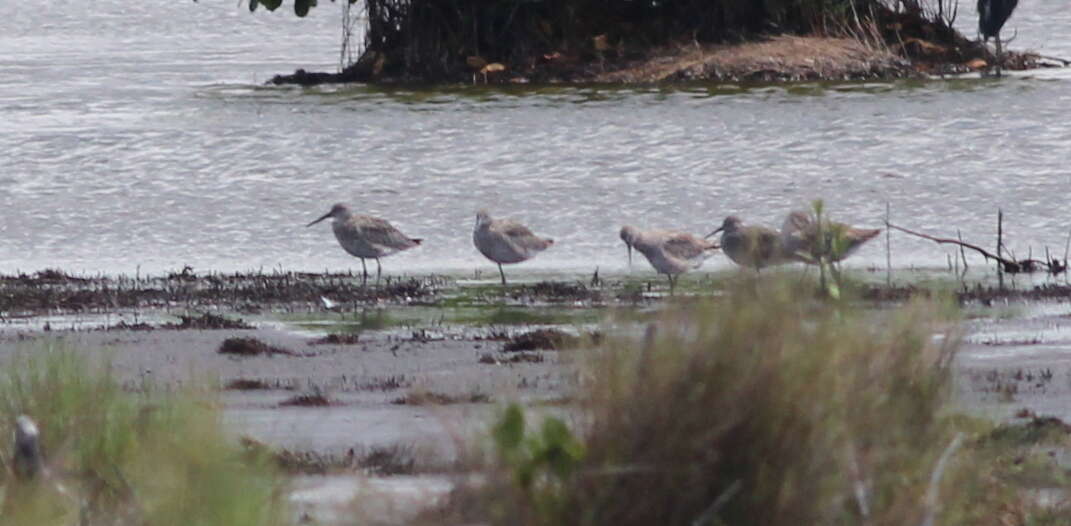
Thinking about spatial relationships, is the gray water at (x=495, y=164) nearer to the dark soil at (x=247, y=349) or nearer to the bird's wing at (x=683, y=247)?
the bird's wing at (x=683, y=247)

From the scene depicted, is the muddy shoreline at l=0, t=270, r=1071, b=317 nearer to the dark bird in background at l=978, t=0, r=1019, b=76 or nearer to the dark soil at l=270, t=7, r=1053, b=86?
the dark soil at l=270, t=7, r=1053, b=86

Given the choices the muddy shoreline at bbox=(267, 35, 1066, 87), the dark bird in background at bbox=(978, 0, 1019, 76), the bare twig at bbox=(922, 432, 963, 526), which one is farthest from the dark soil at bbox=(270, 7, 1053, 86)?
the bare twig at bbox=(922, 432, 963, 526)

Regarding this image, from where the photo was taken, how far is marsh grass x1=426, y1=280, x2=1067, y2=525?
590 cm

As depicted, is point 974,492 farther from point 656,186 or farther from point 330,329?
point 656,186

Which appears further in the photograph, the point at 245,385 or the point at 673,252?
the point at 673,252

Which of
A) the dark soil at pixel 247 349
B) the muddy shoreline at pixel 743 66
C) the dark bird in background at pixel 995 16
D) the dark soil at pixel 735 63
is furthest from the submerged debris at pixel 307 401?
the dark bird in background at pixel 995 16

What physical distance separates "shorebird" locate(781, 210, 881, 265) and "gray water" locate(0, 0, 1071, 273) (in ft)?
7.41

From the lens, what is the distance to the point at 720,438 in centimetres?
593

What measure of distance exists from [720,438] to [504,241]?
11277 millimetres

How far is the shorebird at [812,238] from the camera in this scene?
43.0 feet

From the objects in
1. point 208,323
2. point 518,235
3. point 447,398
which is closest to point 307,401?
point 447,398

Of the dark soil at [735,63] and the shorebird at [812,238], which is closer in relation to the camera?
the shorebird at [812,238]

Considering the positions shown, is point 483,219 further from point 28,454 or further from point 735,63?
point 735,63

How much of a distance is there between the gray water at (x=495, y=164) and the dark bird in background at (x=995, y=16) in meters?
1.17
